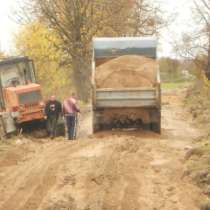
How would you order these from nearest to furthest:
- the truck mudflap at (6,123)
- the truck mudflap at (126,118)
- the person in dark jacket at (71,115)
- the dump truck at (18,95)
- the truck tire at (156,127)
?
the truck mudflap at (126,118) → the truck tire at (156,127) → the person in dark jacket at (71,115) → the truck mudflap at (6,123) → the dump truck at (18,95)

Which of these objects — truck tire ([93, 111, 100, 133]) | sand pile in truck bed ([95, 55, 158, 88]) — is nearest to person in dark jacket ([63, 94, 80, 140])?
truck tire ([93, 111, 100, 133])

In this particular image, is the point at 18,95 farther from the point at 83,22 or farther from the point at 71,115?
the point at 83,22

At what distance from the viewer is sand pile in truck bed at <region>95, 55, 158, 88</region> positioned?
71.5 feet

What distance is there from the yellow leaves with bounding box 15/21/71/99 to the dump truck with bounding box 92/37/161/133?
18.3 metres

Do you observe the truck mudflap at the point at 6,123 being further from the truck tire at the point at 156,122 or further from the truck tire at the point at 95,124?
the truck tire at the point at 156,122

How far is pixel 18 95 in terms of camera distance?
81.3 feet

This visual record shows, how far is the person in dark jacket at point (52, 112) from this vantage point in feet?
78.3

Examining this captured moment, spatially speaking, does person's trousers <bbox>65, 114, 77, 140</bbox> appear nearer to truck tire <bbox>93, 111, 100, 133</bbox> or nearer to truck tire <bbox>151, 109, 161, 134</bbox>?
truck tire <bbox>93, 111, 100, 133</bbox>

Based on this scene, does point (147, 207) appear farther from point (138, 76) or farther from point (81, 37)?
point (81, 37)

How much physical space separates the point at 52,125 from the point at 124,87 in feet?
12.8

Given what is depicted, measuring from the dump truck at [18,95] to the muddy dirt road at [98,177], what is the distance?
5846mm

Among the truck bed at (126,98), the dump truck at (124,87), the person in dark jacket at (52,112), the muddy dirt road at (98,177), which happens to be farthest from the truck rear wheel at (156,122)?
the muddy dirt road at (98,177)

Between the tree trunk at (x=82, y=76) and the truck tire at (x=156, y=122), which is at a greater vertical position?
the truck tire at (x=156, y=122)

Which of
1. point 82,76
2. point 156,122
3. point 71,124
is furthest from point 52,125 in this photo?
point 82,76
